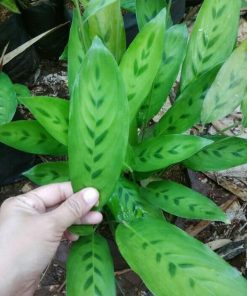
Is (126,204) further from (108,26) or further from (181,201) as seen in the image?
(108,26)

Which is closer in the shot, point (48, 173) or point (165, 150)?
point (165, 150)

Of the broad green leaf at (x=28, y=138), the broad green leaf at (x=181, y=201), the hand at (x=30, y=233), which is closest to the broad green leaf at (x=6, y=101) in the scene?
the broad green leaf at (x=28, y=138)

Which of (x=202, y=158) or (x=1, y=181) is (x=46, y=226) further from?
(x=1, y=181)

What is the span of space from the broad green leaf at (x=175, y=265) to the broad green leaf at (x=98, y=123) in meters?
0.10

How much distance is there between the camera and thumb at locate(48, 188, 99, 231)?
63 centimetres

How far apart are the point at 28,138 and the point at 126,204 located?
23 centimetres

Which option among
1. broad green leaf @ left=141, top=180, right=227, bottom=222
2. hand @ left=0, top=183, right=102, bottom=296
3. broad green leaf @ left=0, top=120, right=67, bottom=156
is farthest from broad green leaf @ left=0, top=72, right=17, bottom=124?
broad green leaf @ left=141, top=180, right=227, bottom=222

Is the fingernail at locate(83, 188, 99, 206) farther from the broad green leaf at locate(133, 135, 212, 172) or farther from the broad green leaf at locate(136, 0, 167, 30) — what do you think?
the broad green leaf at locate(136, 0, 167, 30)

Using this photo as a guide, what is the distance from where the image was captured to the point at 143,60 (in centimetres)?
72

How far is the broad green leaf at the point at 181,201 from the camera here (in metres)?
0.75

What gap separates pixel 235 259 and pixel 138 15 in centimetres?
67

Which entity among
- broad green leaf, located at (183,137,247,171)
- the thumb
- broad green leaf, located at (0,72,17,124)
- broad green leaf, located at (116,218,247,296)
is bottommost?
broad green leaf, located at (116,218,247,296)

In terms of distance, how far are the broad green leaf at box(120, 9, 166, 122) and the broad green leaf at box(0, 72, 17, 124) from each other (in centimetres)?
29

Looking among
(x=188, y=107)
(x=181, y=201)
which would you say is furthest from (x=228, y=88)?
(x=181, y=201)
